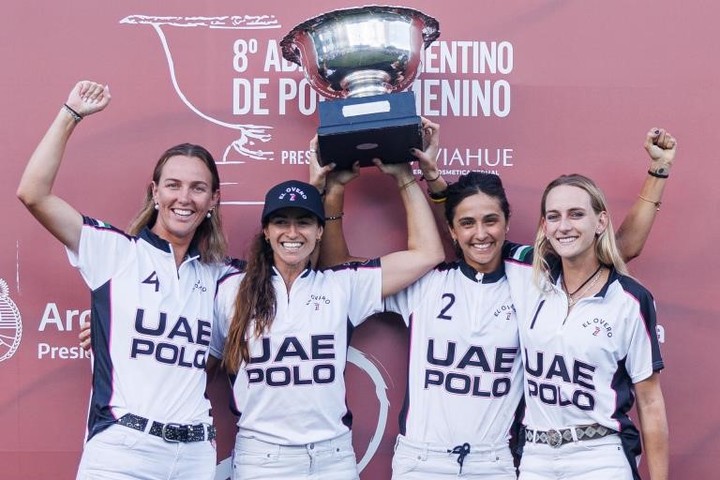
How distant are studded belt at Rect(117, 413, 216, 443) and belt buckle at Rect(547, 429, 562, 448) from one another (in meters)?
1.22

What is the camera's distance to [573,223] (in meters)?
2.79

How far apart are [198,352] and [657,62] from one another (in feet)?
7.51

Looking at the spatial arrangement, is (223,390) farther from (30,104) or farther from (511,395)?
(30,104)

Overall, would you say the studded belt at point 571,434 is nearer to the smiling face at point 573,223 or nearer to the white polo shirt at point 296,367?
the smiling face at point 573,223

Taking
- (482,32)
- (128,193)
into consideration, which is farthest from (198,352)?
(482,32)

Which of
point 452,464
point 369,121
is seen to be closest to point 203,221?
point 369,121

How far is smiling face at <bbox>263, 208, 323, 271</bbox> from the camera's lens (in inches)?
117

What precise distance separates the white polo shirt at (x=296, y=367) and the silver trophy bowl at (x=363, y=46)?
0.77 metres

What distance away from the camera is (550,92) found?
3459mm

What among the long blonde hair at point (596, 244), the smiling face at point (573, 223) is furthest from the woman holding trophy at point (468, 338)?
the smiling face at point (573, 223)

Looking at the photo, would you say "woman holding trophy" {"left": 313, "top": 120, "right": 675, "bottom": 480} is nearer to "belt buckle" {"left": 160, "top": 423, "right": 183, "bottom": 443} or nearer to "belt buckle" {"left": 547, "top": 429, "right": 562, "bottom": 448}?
"belt buckle" {"left": 547, "top": 429, "right": 562, "bottom": 448}

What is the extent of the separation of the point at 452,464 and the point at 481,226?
88 cm

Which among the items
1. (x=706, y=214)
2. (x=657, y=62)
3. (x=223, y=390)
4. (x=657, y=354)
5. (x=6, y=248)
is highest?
(x=657, y=62)

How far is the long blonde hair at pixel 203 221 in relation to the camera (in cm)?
303
